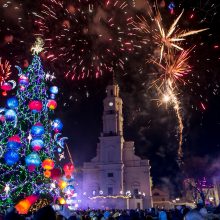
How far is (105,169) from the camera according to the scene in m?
54.0

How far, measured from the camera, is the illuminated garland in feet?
65.8

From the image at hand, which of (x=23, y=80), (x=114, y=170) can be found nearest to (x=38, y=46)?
(x=23, y=80)

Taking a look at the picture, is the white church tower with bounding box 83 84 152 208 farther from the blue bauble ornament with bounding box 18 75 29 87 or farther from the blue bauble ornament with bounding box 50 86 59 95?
the blue bauble ornament with bounding box 18 75 29 87

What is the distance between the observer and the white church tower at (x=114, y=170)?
51.5 meters

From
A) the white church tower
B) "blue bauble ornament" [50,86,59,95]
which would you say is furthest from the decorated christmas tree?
the white church tower

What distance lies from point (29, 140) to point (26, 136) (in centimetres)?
118

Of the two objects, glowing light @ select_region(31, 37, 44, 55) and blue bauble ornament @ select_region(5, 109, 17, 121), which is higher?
glowing light @ select_region(31, 37, 44, 55)

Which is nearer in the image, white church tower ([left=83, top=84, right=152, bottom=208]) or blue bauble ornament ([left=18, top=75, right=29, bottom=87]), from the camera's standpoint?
blue bauble ornament ([left=18, top=75, right=29, bottom=87])

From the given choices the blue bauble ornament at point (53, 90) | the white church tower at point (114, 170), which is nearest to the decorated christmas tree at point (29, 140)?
the blue bauble ornament at point (53, 90)

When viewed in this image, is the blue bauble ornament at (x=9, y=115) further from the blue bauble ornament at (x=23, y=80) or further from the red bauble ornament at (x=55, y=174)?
the red bauble ornament at (x=55, y=174)

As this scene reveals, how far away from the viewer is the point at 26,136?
22359 millimetres

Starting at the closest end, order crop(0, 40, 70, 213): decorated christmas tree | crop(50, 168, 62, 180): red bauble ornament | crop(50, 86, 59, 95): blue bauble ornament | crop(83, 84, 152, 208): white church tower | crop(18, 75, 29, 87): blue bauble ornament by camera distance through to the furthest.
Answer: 1. crop(0, 40, 70, 213): decorated christmas tree
2. crop(50, 168, 62, 180): red bauble ornament
3. crop(18, 75, 29, 87): blue bauble ornament
4. crop(50, 86, 59, 95): blue bauble ornament
5. crop(83, 84, 152, 208): white church tower

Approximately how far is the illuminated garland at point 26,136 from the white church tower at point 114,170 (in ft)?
93.1

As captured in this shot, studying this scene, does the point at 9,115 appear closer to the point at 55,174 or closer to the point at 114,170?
the point at 55,174
